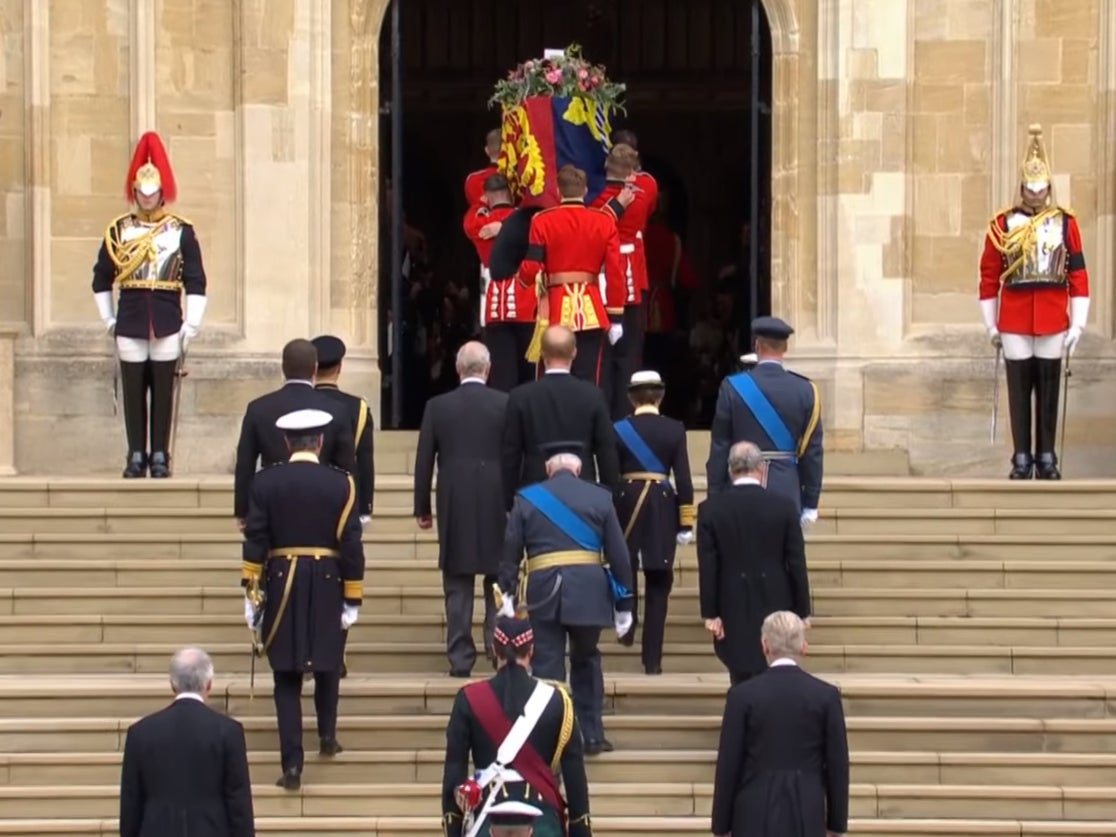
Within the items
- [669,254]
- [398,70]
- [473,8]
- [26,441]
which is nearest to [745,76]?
[473,8]

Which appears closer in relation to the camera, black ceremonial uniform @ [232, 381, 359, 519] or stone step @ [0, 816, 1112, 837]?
stone step @ [0, 816, 1112, 837]

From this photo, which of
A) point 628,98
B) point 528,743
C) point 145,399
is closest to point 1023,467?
point 145,399

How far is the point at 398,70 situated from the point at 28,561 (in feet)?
17.5

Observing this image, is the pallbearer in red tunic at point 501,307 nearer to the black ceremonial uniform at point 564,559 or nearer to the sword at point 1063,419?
the sword at point 1063,419

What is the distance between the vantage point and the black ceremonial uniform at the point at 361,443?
44.4 ft

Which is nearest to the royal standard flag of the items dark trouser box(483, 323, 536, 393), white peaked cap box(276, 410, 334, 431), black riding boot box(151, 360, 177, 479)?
dark trouser box(483, 323, 536, 393)

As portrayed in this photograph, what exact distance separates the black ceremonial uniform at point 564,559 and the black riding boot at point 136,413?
5232 mm

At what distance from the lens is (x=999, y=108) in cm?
1908

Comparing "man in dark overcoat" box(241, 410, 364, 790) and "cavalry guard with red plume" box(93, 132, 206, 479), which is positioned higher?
"cavalry guard with red plume" box(93, 132, 206, 479)

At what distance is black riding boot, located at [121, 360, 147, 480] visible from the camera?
55.2 feet

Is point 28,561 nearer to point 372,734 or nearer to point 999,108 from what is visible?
point 372,734

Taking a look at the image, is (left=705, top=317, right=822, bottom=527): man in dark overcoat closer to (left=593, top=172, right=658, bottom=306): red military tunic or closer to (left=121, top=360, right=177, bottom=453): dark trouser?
(left=593, top=172, right=658, bottom=306): red military tunic

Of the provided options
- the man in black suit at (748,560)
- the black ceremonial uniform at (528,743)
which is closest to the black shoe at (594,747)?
the man in black suit at (748,560)

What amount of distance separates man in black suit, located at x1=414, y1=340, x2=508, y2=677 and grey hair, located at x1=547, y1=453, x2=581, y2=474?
1.19 metres
